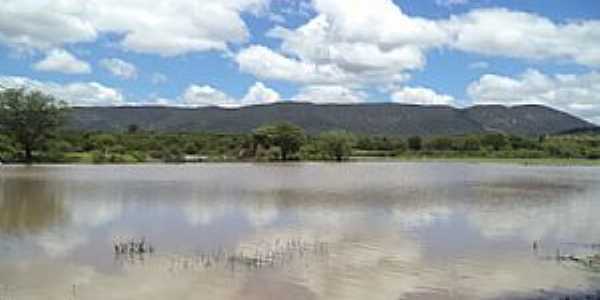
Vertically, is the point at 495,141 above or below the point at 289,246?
above

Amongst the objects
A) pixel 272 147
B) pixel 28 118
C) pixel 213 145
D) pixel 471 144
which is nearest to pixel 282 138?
pixel 272 147

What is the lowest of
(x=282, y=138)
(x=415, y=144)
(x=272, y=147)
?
(x=272, y=147)

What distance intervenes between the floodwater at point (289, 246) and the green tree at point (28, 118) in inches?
2053

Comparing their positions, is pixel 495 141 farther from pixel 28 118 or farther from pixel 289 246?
pixel 289 246

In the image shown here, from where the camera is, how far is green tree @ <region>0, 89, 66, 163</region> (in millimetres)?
86938

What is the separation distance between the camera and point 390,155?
13712 centimetres

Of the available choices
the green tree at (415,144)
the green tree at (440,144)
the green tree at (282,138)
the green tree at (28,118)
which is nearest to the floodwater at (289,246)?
the green tree at (28,118)

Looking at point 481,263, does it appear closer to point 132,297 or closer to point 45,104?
point 132,297

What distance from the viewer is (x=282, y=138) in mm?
113625

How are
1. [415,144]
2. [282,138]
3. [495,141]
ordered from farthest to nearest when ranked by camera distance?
[495,141], [415,144], [282,138]

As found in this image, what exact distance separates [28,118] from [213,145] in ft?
127

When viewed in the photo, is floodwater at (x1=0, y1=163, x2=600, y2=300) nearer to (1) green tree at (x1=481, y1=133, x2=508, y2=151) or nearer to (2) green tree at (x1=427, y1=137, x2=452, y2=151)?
(2) green tree at (x1=427, y1=137, x2=452, y2=151)

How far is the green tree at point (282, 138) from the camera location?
113312 millimetres

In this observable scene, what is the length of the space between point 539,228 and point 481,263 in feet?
Answer: 29.5
